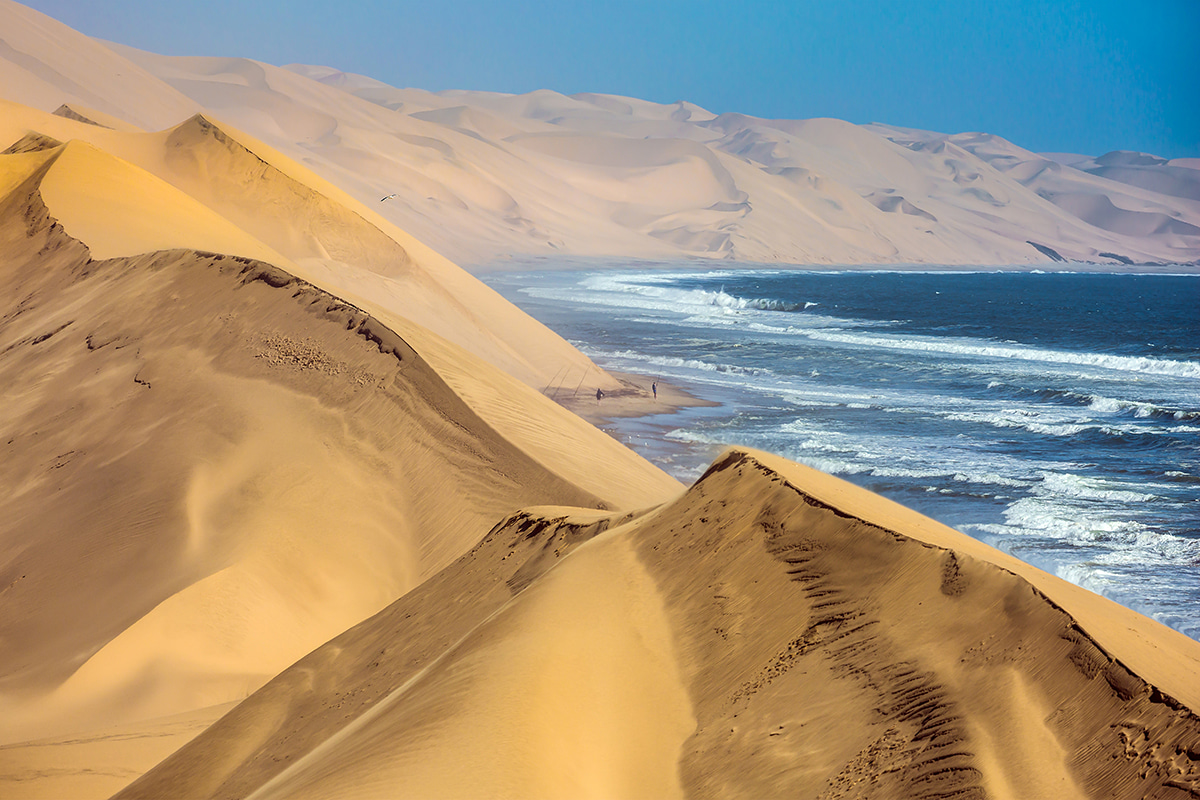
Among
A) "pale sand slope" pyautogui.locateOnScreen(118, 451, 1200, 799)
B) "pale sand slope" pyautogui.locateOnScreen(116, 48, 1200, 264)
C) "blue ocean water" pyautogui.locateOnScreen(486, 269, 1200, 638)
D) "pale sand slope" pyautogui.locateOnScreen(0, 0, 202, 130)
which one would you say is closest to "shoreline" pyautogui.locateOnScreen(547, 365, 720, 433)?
"blue ocean water" pyautogui.locateOnScreen(486, 269, 1200, 638)

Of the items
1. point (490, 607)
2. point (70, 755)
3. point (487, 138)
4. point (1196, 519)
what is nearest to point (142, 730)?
point (70, 755)

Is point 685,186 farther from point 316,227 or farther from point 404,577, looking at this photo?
point 404,577

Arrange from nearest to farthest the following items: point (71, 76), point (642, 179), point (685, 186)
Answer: point (71, 76) < point (685, 186) < point (642, 179)

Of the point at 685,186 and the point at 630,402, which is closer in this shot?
the point at 630,402

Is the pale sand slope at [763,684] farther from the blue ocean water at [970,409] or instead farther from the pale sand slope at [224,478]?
Result: the blue ocean water at [970,409]

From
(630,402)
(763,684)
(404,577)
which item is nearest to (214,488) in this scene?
(404,577)

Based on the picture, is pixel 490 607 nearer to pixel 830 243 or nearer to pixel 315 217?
pixel 315 217

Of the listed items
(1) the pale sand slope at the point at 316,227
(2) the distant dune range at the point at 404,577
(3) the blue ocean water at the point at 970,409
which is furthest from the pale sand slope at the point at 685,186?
(2) the distant dune range at the point at 404,577
